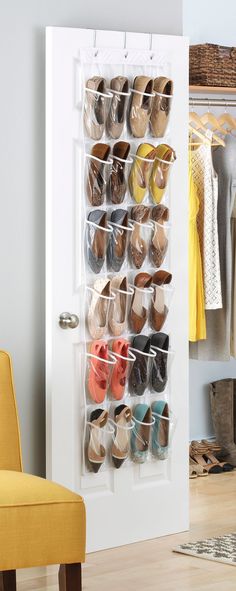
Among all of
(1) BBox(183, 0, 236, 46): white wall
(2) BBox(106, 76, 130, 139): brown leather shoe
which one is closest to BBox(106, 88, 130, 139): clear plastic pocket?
(2) BBox(106, 76, 130, 139): brown leather shoe

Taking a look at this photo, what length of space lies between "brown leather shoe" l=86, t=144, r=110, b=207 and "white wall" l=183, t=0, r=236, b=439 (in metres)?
2.05

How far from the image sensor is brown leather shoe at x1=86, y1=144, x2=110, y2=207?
402 centimetres

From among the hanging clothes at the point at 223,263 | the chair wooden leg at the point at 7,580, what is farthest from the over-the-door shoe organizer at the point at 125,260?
the hanging clothes at the point at 223,263

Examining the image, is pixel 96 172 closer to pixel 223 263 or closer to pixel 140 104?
pixel 140 104

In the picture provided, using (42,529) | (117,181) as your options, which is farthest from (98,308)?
(42,529)

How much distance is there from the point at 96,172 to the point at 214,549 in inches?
56.6

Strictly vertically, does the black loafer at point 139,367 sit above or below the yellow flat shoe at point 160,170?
below

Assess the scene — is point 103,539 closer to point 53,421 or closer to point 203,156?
point 53,421

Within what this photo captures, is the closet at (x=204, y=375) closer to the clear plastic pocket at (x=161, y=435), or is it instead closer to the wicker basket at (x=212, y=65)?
the wicker basket at (x=212, y=65)

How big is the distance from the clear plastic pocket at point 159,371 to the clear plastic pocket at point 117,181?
1.96 feet

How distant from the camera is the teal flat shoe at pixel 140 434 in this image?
4.22 m

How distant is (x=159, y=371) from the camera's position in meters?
4.29

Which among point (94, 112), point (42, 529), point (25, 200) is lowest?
point (42, 529)

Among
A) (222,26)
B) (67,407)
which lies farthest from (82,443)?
(222,26)
